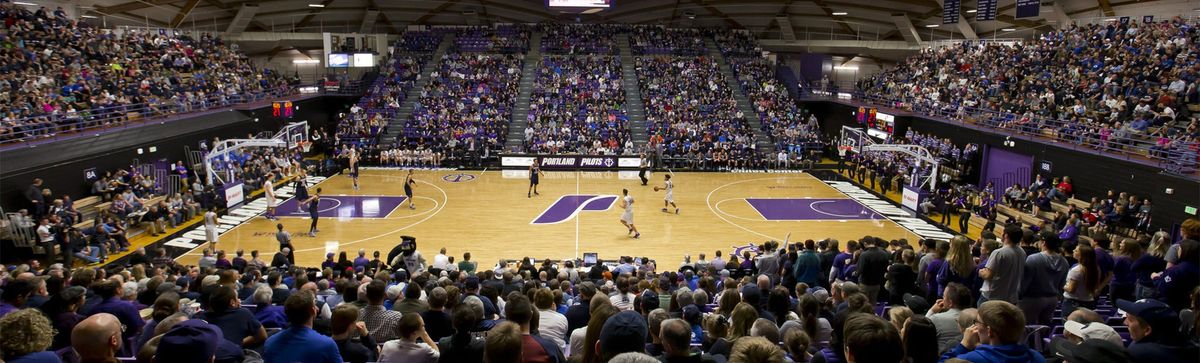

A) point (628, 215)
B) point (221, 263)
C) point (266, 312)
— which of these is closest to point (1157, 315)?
point (266, 312)

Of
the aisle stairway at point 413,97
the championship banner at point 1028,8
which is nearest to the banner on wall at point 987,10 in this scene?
the championship banner at point 1028,8

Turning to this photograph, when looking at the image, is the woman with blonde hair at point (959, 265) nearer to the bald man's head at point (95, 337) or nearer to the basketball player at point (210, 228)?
the bald man's head at point (95, 337)

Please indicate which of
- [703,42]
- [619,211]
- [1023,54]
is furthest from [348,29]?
[1023,54]

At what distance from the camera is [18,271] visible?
9.40 metres

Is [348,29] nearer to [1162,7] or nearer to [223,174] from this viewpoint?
[223,174]

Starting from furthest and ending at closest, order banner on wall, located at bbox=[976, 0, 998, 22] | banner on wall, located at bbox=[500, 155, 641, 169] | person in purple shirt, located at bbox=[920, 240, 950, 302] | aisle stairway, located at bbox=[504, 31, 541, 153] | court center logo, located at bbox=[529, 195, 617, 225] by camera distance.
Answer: aisle stairway, located at bbox=[504, 31, 541, 153]
banner on wall, located at bbox=[500, 155, 641, 169]
banner on wall, located at bbox=[976, 0, 998, 22]
court center logo, located at bbox=[529, 195, 617, 225]
person in purple shirt, located at bbox=[920, 240, 950, 302]

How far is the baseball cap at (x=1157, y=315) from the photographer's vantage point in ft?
15.0

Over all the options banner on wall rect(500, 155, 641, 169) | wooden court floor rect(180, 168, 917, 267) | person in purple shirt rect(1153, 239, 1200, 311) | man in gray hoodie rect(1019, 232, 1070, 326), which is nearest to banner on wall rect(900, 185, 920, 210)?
wooden court floor rect(180, 168, 917, 267)

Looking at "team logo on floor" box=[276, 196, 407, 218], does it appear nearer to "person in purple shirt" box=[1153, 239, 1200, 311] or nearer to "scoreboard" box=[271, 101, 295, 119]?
"scoreboard" box=[271, 101, 295, 119]

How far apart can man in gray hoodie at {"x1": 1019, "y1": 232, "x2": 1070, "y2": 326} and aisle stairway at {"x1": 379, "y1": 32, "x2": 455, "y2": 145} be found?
102ft

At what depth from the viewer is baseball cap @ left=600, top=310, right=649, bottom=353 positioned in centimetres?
404

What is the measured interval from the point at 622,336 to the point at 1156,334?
3.73 metres

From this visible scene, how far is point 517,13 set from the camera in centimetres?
4925

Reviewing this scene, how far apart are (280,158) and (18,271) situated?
20.4m
